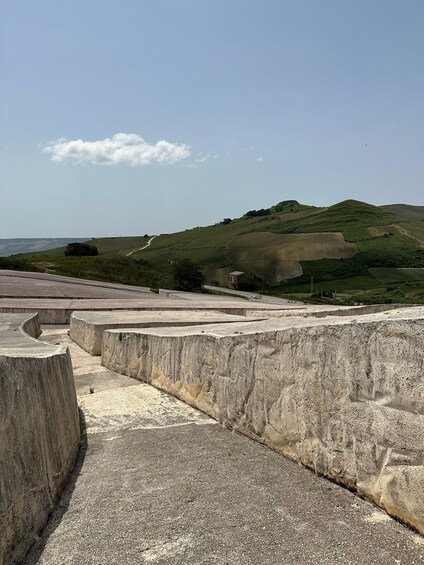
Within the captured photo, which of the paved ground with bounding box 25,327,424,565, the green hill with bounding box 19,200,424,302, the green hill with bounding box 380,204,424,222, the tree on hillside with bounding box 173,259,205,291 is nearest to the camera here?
the paved ground with bounding box 25,327,424,565

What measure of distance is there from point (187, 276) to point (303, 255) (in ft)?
112

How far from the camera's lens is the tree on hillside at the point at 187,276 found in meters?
57.5

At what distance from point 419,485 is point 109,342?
694cm

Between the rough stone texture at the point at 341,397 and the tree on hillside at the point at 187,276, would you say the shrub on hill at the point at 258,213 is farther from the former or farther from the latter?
the rough stone texture at the point at 341,397

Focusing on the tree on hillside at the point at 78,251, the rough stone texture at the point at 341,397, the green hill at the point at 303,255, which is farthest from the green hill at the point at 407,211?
the rough stone texture at the point at 341,397

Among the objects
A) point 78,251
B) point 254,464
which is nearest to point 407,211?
point 78,251

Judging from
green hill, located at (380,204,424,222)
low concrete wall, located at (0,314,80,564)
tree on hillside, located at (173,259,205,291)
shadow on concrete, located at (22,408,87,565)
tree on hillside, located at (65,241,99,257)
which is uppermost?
green hill, located at (380,204,424,222)

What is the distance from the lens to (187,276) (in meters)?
58.2

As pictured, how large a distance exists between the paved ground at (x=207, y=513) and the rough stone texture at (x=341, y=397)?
171 mm

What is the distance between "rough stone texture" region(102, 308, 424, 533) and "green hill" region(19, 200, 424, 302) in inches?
1765

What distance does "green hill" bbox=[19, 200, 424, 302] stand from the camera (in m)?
64.8

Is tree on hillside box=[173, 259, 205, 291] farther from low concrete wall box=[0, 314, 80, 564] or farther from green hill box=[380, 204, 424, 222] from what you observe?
green hill box=[380, 204, 424, 222]

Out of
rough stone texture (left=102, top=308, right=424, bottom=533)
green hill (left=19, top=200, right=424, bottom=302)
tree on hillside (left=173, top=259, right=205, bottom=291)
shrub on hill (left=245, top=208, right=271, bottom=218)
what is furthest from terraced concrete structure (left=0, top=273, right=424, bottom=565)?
shrub on hill (left=245, top=208, right=271, bottom=218)

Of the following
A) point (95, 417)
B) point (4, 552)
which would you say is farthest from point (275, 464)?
point (95, 417)
